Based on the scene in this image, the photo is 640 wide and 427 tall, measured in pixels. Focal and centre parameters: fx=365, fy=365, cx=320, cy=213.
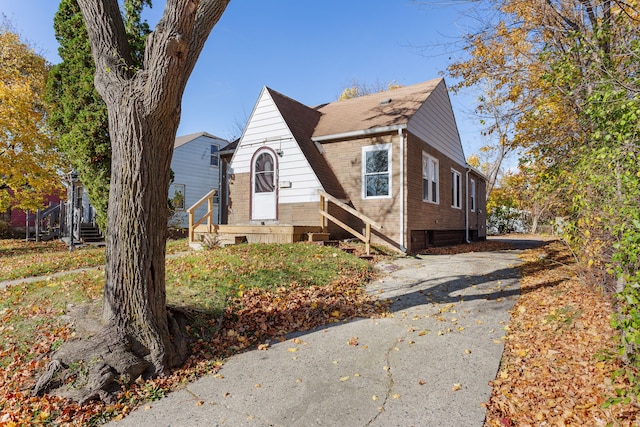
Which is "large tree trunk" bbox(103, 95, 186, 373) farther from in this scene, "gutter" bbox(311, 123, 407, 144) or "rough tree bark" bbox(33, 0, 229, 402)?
"gutter" bbox(311, 123, 407, 144)

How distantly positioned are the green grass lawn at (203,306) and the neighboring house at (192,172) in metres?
14.5

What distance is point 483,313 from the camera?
532cm

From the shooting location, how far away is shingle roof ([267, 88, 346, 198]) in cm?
1152

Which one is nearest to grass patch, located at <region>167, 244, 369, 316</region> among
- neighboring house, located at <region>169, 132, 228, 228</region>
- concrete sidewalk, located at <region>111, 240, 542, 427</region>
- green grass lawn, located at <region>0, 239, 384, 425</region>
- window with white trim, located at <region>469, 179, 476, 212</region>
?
green grass lawn, located at <region>0, 239, 384, 425</region>

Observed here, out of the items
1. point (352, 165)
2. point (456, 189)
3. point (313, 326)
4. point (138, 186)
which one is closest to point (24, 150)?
point (352, 165)

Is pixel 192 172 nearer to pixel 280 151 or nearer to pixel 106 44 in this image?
pixel 280 151

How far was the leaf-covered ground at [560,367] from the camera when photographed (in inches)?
112

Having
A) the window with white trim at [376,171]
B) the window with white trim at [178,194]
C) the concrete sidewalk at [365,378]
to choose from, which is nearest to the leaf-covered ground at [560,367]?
the concrete sidewalk at [365,378]

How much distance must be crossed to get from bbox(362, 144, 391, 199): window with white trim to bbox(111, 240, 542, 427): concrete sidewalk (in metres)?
6.14

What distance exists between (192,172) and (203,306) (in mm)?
20572

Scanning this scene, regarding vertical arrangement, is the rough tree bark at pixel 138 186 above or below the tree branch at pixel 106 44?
below

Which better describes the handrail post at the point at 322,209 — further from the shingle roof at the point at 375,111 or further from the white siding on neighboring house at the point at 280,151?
the shingle roof at the point at 375,111

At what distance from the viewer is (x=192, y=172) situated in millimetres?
24359

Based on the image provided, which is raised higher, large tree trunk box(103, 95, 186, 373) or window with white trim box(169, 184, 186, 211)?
window with white trim box(169, 184, 186, 211)
